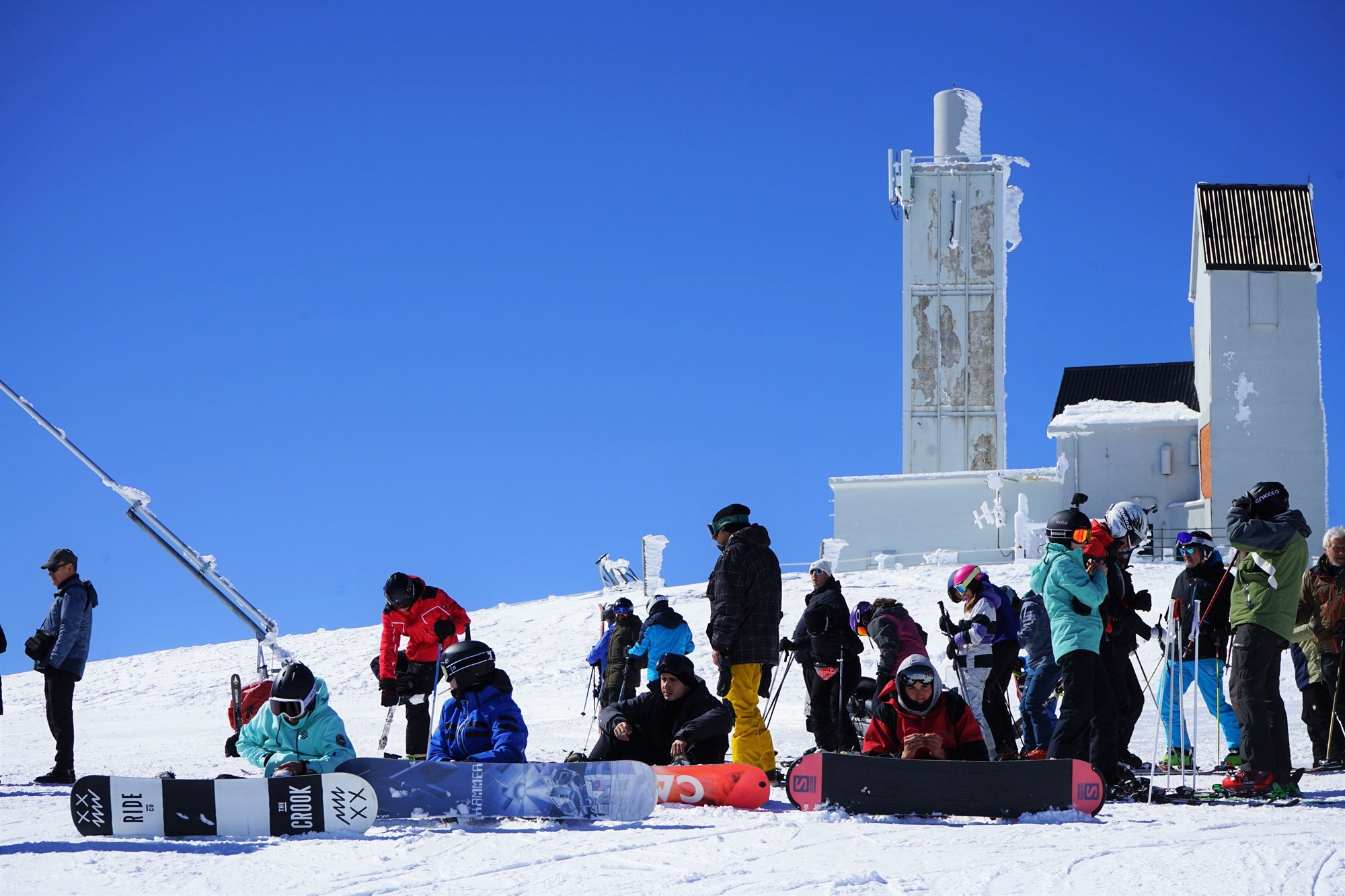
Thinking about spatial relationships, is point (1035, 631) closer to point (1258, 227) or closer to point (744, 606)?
point (744, 606)

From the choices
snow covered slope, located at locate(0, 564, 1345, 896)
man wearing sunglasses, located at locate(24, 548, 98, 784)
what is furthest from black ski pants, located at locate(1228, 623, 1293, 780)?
man wearing sunglasses, located at locate(24, 548, 98, 784)

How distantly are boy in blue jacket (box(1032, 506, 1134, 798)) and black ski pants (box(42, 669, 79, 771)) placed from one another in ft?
20.5

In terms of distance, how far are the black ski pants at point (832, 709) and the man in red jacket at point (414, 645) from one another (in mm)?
2568

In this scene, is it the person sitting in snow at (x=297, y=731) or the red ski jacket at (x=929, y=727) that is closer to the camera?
the person sitting in snow at (x=297, y=731)

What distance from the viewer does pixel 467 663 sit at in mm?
7254

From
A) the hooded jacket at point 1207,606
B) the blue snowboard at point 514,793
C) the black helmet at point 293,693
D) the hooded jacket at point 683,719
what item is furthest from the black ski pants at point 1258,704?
the black helmet at point 293,693


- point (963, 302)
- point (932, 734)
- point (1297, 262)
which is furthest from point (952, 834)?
point (963, 302)

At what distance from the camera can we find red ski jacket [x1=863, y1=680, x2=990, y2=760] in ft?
23.3

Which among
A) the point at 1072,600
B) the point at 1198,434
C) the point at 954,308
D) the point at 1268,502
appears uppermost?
the point at 954,308

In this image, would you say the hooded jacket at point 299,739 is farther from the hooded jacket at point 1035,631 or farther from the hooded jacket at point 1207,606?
the hooded jacket at point 1207,606

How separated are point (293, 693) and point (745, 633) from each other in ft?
9.37

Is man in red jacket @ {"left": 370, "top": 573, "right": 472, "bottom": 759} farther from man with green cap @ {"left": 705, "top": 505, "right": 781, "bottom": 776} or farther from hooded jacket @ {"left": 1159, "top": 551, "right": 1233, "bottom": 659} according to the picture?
hooded jacket @ {"left": 1159, "top": 551, "right": 1233, "bottom": 659}

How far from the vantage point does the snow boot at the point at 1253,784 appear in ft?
23.7

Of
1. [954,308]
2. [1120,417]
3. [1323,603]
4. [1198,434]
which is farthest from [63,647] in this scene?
[954,308]
